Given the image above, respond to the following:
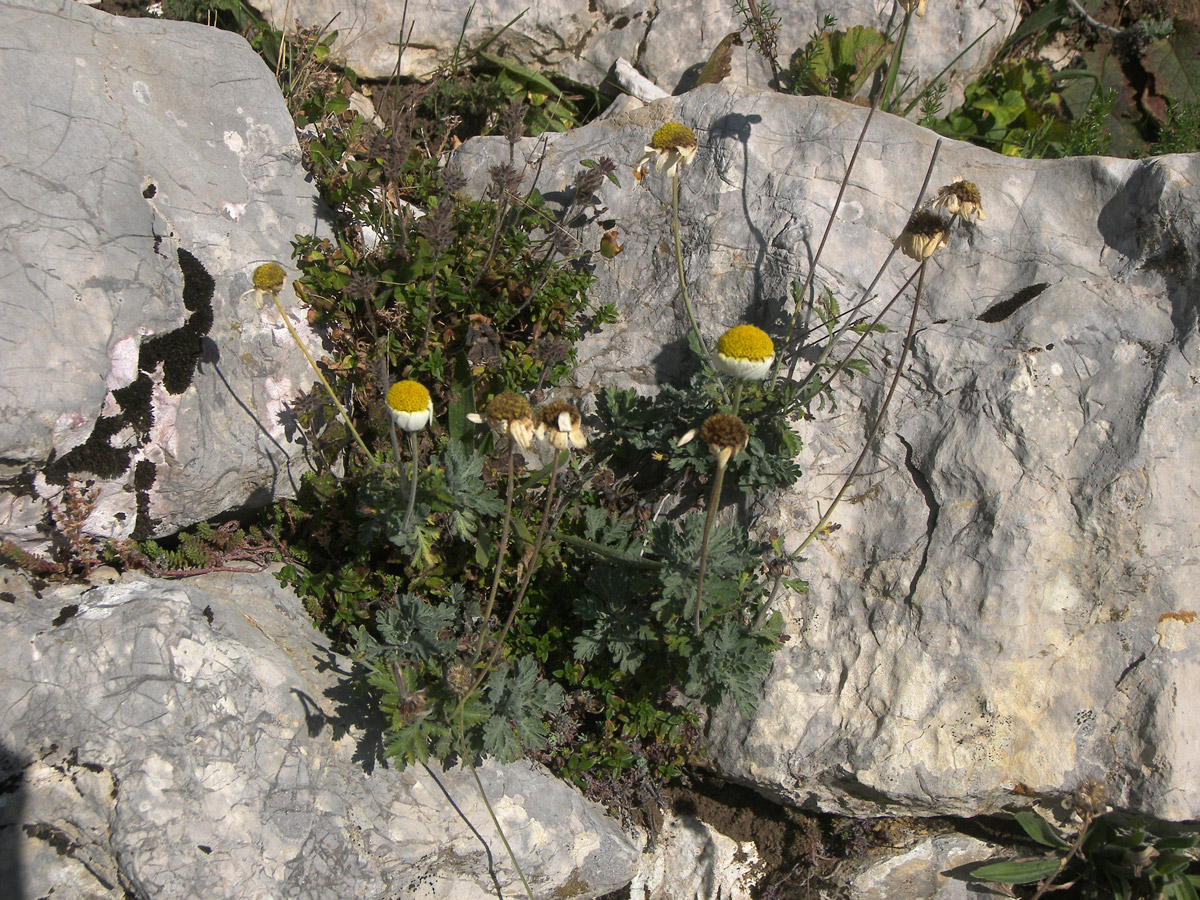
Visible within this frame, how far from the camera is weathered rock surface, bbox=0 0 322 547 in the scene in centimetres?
381

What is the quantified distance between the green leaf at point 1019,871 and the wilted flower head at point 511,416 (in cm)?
316

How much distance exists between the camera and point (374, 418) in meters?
4.50

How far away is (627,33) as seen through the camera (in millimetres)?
6230

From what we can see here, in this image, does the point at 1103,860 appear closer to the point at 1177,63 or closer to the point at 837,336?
the point at 837,336

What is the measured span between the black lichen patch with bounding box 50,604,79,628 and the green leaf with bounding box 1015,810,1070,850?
15.3 feet

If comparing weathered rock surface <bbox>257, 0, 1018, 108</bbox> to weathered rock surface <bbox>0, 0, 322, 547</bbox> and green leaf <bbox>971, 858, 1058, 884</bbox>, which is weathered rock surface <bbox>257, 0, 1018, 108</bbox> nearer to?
weathered rock surface <bbox>0, 0, 322, 547</bbox>

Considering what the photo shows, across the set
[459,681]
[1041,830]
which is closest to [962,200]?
[1041,830]

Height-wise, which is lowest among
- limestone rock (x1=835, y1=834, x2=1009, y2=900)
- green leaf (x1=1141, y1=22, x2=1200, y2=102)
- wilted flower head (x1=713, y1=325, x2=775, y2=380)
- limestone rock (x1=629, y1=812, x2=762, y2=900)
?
limestone rock (x1=629, y1=812, x2=762, y2=900)

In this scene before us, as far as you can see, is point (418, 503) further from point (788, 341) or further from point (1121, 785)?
point (1121, 785)

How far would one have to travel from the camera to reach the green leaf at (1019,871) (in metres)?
3.90

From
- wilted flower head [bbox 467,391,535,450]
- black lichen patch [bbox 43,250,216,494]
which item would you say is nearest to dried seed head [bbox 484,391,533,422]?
wilted flower head [bbox 467,391,535,450]

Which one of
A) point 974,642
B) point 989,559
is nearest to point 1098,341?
Result: point 989,559

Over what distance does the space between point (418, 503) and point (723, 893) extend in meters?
2.68

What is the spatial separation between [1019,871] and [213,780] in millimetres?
3873
